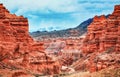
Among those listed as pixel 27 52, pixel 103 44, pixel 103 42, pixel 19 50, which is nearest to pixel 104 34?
pixel 103 44

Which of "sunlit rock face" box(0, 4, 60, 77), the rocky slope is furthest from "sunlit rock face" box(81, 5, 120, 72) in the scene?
"sunlit rock face" box(0, 4, 60, 77)

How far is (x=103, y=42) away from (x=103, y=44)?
3.55 feet

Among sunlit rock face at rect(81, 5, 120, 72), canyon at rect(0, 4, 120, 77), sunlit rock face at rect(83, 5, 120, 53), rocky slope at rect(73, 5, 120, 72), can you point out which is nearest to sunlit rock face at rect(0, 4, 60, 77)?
canyon at rect(0, 4, 120, 77)

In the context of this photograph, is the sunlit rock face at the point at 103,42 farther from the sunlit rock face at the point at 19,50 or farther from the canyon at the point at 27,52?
the sunlit rock face at the point at 19,50

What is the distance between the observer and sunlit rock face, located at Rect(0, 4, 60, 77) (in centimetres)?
11538

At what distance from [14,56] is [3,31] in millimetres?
7230

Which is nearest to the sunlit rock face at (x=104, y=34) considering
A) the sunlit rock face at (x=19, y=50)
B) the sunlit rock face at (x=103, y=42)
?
the sunlit rock face at (x=103, y=42)

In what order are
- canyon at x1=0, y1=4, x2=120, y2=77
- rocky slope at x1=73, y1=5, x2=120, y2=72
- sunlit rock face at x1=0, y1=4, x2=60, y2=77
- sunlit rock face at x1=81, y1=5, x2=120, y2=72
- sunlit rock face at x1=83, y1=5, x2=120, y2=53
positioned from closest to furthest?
rocky slope at x1=73, y1=5, x2=120, y2=72 → sunlit rock face at x1=81, y1=5, x2=120, y2=72 → canyon at x1=0, y1=4, x2=120, y2=77 → sunlit rock face at x1=0, y1=4, x2=60, y2=77 → sunlit rock face at x1=83, y1=5, x2=120, y2=53

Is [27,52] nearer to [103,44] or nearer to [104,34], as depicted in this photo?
[103,44]

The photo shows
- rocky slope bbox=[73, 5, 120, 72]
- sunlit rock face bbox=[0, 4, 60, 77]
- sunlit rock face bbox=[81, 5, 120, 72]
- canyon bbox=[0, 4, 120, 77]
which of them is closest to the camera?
rocky slope bbox=[73, 5, 120, 72]

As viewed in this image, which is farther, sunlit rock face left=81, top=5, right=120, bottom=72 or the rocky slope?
sunlit rock face left=81, top=5, right=120, bottom=72

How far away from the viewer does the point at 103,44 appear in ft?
469

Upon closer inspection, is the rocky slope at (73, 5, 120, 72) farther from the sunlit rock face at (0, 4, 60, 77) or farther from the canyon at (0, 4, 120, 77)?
the sunlit rock face at (0, 4, 60, 77)

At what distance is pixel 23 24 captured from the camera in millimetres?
129125
